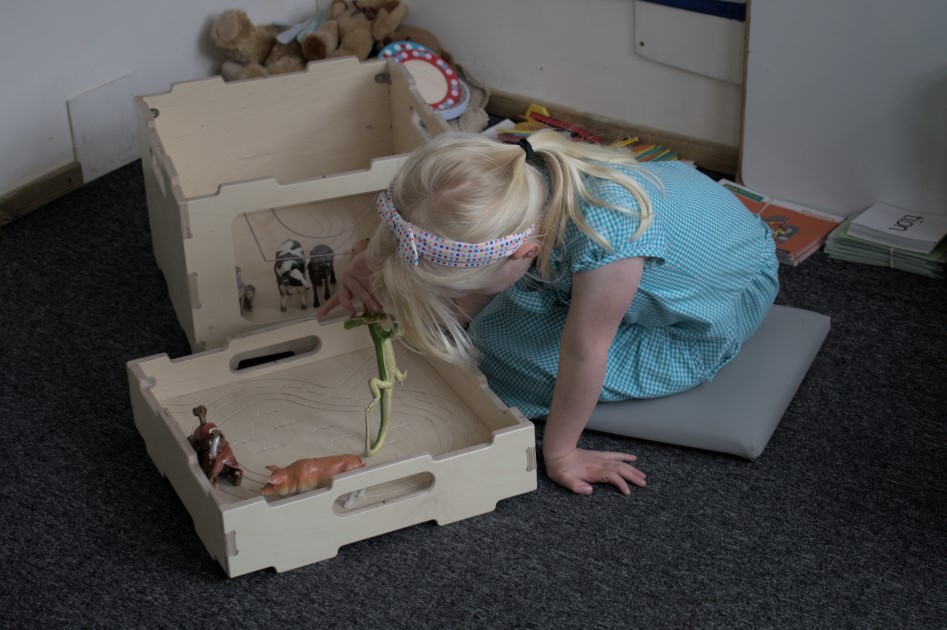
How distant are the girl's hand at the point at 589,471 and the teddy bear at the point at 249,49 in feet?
3.66

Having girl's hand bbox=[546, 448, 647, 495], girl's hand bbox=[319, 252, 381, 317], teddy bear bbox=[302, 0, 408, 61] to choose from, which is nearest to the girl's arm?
girl's hand bbox=[546, 448, 647, 495]

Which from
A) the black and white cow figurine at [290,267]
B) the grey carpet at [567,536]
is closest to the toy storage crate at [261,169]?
the black and white cow figurine at [290,267]

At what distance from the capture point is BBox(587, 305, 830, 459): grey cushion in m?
1.31

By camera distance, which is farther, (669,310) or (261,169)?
(261,169)

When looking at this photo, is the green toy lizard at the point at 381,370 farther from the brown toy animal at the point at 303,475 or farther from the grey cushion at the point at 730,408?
the grey cushion at the point at 730,408

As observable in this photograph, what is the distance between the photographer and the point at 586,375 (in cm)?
120

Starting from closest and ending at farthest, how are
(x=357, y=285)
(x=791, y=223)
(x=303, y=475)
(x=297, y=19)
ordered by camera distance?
(x=303, y=475) < (x=357, y=285) < (x=791, y=223) < (x=297, y=19)

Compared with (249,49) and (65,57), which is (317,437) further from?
(249,49)

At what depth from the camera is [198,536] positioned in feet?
3.94

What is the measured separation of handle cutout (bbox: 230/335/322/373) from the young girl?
3.2 inches

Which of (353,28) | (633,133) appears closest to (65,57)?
(353,28)

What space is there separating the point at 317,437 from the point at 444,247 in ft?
1.14

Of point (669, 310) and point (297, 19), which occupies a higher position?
point (297, 19)

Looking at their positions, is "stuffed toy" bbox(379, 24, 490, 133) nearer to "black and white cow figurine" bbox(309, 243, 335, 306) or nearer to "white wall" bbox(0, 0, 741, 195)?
"white wall" bbox(0, 0, 741, 195)
